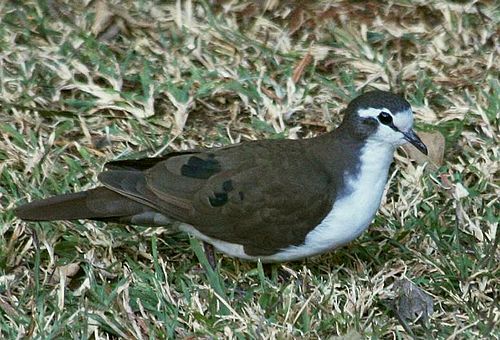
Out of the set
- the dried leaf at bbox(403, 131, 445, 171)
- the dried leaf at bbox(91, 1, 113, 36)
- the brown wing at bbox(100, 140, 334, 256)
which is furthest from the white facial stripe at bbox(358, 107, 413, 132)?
the dried leaf at bbox(91, 1, 113, 36)

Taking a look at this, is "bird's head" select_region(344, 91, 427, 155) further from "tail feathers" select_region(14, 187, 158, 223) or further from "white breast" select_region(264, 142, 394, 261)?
"tail feathers" select_region(14, 187, 158, 223)

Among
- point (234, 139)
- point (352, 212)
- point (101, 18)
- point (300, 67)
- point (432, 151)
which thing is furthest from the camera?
point (101, 18)

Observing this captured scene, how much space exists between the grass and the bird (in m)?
0.14

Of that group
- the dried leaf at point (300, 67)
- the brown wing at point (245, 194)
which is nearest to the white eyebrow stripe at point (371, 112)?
the brown wing at point (245, 194)

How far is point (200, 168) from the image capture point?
520 centimetres

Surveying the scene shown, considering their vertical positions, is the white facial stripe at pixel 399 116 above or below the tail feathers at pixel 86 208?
above

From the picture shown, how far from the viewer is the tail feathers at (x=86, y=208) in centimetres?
516

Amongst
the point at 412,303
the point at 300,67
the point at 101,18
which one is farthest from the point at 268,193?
the point at 101,18

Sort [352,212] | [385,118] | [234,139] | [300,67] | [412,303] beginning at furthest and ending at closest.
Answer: [300,67], [234,139], [385,118], [352,212], [412,303]

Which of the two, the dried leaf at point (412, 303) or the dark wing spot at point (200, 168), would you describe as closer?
the dried leaf at point (412, 303)

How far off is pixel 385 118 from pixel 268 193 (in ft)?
1.88

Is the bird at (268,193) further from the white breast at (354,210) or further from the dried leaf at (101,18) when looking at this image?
the dried leaf at (101,18)

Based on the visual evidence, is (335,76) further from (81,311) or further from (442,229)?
(81,311)

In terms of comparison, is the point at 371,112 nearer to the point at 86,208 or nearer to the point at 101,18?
the point at 86,208
